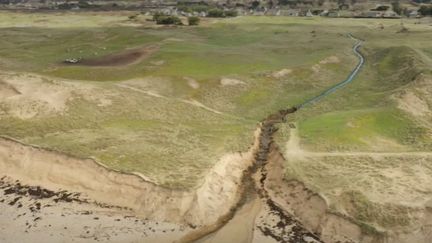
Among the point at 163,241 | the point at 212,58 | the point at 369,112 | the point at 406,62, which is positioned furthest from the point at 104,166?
the point at 406,62

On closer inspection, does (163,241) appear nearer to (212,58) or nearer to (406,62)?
(212,58)

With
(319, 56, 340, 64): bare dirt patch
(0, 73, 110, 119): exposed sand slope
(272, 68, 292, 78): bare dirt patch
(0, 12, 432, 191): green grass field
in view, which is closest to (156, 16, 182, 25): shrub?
(0, 12, 432, 191): green grass field

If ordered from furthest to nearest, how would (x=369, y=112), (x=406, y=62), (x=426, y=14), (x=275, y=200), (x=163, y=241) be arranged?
1. (x=426, y=14)
2. (x=406, y=62)
3. (x=369, y=112)
4. (x=275, y=200)
5. (x=163, y=241)

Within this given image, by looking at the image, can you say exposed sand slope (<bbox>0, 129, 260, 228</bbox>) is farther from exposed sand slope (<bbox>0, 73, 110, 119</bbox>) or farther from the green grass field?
exposed sand slope (<bbox>0, 73, 110, 119</bbox>)

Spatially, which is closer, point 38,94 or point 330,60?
point 38,94

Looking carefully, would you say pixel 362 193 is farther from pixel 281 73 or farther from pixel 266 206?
pixel 281 73

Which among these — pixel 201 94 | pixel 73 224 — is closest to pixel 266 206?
pixel 73 224

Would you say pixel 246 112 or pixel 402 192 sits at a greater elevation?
pixel 402 192

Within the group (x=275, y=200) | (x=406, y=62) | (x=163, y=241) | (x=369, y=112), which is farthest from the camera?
(x=406, y=62)

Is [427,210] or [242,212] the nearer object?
[427,210]
